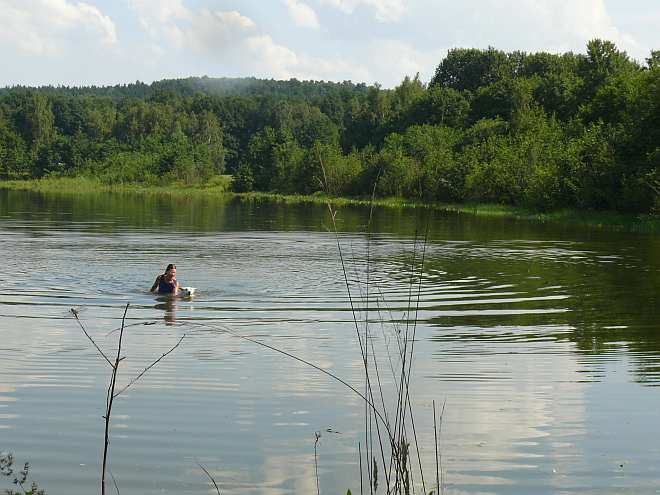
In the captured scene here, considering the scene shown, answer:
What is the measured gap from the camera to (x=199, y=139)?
570 feet

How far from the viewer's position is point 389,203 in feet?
291

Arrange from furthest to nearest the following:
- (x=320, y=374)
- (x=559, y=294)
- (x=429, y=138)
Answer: (x=429, y=138), (x=559, y=294), (x=320, y=374)

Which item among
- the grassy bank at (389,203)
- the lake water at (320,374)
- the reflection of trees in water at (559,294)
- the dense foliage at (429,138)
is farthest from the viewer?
the dense foliage at (429,138)

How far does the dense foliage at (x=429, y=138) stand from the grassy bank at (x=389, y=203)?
1.12 metres

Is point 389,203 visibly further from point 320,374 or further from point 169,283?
point 320,374

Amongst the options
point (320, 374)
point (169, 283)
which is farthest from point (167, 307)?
point (320, 374)

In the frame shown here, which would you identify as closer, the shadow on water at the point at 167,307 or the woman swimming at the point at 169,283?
the shadow on water at the point at 167,307

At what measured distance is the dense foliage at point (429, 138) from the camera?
6025 cm

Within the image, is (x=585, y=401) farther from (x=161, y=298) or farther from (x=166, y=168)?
(x=166, y=168)

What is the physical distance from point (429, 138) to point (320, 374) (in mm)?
91771

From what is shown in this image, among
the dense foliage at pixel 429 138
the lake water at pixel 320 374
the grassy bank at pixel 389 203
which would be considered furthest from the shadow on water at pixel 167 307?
the grassy bank at pixel 389 203

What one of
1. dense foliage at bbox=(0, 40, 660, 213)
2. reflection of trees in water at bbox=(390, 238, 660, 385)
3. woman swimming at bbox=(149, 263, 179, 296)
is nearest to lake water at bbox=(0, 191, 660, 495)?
reflection of trees in water at bbox=(390, 238, 660, 385)

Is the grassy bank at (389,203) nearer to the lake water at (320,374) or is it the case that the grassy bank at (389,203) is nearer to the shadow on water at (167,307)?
the lake water at (320,374)

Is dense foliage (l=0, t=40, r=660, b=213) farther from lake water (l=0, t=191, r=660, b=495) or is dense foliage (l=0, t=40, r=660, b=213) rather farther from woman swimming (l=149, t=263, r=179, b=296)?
woman swimming (l=149, t=263, r=179, b=296)
